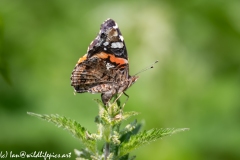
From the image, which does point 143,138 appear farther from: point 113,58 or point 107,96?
point 113,58

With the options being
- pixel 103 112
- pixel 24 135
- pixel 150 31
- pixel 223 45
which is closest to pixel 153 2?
pixel 150 31

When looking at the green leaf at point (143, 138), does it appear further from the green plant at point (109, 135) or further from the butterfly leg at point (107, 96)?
the butterfly leg at point (107, 96)

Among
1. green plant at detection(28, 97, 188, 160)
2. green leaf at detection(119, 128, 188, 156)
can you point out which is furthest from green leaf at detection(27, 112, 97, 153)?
green leaf at detection(119, 128, 188, 156)

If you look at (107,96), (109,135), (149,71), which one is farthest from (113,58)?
(149,71)

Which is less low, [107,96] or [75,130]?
[107,96]

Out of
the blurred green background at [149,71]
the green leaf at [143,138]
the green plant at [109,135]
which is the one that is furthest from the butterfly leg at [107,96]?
the blurred green background at [149,71]

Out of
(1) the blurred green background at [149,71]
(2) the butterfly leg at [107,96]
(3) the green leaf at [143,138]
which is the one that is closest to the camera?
(3) the green leaf at [143,138]
